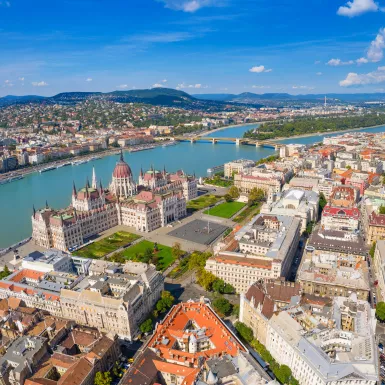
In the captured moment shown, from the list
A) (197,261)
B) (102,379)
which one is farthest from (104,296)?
(197,261)

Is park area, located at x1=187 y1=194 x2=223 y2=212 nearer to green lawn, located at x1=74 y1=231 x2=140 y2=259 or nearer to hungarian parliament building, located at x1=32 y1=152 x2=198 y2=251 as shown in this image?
hungarian parliament building, located at x1=32 y1=152 x2=198 y2=251

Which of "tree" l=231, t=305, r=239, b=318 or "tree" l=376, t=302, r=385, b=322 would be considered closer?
"tree" l=376, t=302, r=385, b=322

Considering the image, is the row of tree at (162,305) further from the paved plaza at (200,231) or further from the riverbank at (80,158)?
the riverbank at (80,158)

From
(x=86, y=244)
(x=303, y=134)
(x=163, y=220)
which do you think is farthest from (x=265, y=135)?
(x=86, y=244)

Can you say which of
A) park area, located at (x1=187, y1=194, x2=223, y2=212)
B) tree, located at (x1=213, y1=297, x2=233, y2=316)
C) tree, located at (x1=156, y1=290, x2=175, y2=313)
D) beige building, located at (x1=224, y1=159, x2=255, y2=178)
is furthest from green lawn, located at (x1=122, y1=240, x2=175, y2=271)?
beige building, located at (x1=224, y1=159, x2=255, y2=178)

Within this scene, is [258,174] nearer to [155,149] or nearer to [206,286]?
[206,286]
